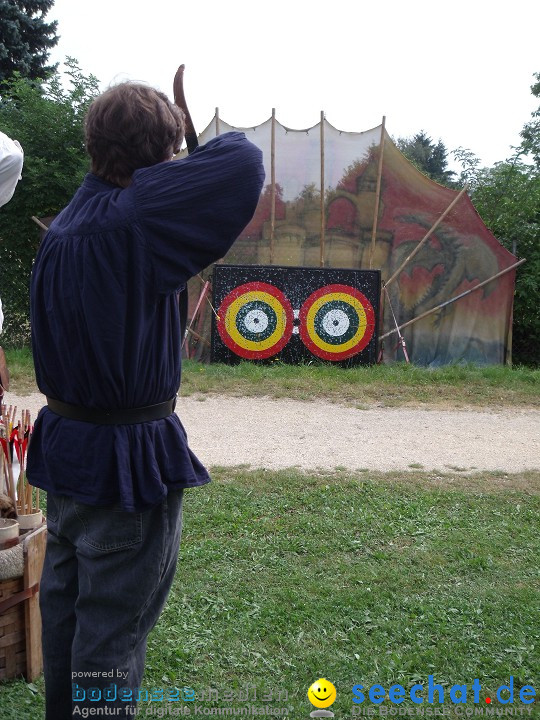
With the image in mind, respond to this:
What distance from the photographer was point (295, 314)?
8938mm

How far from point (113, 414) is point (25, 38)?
15.8 m

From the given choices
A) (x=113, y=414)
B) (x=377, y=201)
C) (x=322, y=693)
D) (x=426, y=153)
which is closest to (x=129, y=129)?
(x=113, y=414)

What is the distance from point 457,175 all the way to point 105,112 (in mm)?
10203

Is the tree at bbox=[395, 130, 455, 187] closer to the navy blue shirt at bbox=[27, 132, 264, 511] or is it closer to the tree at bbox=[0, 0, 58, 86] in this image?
the tree at bbox=[0, 0, 58, 86]

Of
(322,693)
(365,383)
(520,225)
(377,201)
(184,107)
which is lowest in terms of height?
(322,693)

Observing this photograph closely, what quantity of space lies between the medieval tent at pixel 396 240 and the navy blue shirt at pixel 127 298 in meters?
7.45

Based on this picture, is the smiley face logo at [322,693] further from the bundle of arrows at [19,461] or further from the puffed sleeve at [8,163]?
the puffed sleeve at [8,163]

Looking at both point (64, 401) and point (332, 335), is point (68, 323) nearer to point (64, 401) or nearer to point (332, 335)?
point (64, 401)

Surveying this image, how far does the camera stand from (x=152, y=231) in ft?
4.83

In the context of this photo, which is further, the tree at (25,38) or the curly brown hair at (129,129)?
the tree at (25,38)

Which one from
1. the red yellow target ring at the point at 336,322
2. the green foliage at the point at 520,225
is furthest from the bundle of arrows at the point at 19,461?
the green foliage at the point at 520,225

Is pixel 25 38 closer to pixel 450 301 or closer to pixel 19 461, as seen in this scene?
pixel 450 301

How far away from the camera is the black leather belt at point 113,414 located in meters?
1.55

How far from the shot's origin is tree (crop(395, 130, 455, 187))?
39688 millimetres
